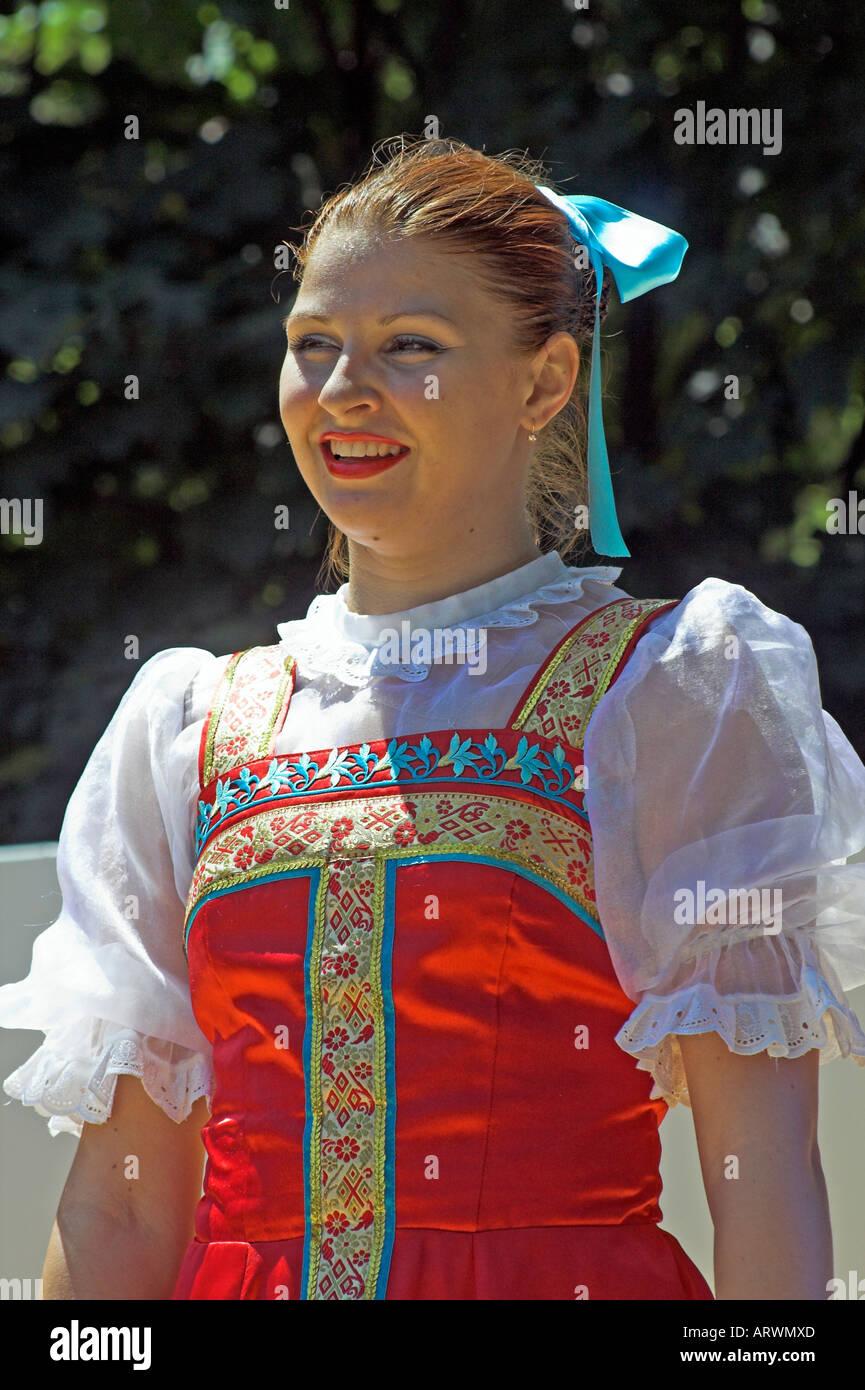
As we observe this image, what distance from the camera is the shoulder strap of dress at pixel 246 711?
60.6 inches

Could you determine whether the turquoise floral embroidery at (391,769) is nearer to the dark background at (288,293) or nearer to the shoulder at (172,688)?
the shoulder at (172,688)

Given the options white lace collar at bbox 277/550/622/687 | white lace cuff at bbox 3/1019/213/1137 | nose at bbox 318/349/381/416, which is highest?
nose at bbox 318/349/381/416

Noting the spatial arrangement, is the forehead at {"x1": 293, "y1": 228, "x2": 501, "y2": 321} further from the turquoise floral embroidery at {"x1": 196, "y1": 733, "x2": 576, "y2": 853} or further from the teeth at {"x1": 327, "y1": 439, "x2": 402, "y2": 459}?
the turquoise floral embroidery at {"x1": 196, "y1": 733, "x2": 576, "y2": 853}

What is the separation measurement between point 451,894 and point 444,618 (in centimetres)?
29

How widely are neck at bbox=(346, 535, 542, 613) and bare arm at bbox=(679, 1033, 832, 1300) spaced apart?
466 millimetres

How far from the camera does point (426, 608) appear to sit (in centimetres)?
158

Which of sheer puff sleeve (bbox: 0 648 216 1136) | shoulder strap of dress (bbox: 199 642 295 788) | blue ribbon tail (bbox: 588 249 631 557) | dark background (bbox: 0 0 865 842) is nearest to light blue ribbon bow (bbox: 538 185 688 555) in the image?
blue ribbon tail (bbox: 588 249 631 557)

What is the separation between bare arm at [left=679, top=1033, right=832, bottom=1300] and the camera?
1305 mm

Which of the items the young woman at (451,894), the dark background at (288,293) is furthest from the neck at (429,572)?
the dark background at (288,293)

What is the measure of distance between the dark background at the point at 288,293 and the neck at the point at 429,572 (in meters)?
1.49

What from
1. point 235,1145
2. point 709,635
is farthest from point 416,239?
point 235,1145

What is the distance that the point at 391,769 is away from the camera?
4.77ft

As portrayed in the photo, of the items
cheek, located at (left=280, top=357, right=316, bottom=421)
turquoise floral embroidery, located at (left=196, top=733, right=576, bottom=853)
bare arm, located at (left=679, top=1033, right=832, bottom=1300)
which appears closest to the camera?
bare arm, located at (left=679, top=1033, right=832, bottom=1300)

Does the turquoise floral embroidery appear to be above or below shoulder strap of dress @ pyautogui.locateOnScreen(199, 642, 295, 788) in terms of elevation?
below
